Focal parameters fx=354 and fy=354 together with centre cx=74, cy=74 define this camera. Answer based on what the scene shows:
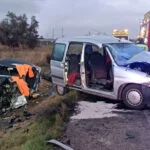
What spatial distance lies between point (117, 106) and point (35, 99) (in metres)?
4.23

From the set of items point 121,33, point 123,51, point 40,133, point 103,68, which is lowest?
point 40,133

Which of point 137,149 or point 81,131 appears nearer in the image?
point 137,149

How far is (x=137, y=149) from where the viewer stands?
506cm

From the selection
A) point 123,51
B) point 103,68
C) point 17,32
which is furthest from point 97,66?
point 17,32

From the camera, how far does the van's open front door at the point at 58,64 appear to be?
32.3 ft

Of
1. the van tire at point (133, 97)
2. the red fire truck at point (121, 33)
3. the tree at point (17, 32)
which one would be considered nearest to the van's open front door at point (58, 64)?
the van tire at point (133, 97)

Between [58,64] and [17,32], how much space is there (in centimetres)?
3129

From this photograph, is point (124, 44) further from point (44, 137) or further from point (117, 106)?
point (44, 137)

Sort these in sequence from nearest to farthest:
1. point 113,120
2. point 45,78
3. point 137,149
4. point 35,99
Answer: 1. point 137,149
2. point 113,120
3. point 35,99
4. point 45,78

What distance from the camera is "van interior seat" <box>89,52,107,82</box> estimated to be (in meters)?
9.31

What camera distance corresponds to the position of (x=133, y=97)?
7.97 m

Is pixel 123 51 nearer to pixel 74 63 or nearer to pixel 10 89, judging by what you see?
pixel 74 63

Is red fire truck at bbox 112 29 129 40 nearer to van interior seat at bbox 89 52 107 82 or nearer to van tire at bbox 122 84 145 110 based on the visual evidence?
van interior seat at bbox 89 52 107 82

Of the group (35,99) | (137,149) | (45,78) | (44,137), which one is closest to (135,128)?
(137,149)
